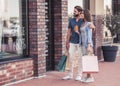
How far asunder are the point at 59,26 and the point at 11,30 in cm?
194

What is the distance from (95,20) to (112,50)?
126 centimetres

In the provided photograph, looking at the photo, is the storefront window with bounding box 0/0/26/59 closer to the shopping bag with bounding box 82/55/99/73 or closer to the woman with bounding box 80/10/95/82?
the woman with bounding box 80/10/95/82

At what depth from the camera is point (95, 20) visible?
46.3 ft

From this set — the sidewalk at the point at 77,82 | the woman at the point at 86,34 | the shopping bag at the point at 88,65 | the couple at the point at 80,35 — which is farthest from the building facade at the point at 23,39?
the shopping bag at the point at 88,65

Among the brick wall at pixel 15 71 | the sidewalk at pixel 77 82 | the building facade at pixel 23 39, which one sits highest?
the building facade at pixel 23 39

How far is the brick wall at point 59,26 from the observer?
11.5 m

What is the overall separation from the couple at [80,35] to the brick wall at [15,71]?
111cm

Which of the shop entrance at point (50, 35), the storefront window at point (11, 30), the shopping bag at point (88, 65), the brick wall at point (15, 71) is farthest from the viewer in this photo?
the shop entrance at point (50, 35)

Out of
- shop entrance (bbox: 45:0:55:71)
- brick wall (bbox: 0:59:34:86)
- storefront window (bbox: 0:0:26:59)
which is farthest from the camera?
shop entrance (bbox: 45:0:55:71)

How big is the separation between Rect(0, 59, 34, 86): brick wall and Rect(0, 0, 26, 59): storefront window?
375mm

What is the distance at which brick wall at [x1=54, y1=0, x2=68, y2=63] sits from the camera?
37.9 feet

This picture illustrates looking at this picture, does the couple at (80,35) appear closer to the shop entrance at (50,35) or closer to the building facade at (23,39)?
the building facade at (23,39)

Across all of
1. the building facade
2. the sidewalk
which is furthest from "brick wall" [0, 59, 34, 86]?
the sidewalk

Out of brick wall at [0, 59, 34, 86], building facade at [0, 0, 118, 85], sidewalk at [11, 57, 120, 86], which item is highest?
building facade at [0, 0, 118, 85]
